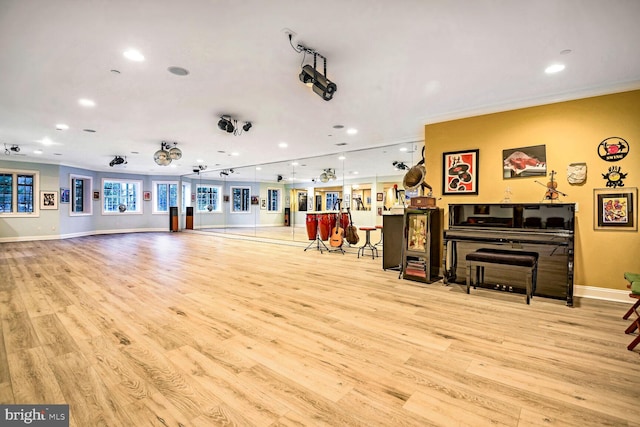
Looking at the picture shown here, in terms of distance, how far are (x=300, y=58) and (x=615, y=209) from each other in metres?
4.39

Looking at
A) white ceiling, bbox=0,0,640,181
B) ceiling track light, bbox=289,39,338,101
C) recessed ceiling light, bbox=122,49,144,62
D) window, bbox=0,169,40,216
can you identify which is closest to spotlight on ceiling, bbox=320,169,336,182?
white ceiling, bbox=0,0,640,181

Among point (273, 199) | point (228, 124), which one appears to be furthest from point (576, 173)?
point (273, 199)

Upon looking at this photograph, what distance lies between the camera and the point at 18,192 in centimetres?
959

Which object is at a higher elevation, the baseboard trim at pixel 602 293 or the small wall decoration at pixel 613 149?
the small wall decoration at pixel 613 149

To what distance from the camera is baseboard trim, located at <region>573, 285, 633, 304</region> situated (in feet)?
11.8

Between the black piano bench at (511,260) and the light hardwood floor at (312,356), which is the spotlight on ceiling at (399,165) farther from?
the light hardwood floor at (312,356)

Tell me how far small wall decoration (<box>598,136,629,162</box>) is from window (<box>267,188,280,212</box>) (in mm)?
12288

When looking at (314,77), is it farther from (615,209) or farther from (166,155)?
(166,155)

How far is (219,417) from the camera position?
1520 millimetres

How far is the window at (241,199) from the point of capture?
47.8 ft

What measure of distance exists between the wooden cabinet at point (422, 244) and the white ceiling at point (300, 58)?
69.2 inches

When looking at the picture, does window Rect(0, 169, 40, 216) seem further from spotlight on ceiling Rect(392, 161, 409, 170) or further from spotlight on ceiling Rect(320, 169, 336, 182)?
spotlight on ceiling Rect(392, 161, 409, 170)

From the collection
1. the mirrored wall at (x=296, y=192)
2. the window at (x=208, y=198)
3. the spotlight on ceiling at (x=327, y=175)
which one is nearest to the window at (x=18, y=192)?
the mirrored wall at (x=296, y=192)

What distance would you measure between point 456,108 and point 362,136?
7.59 ft
